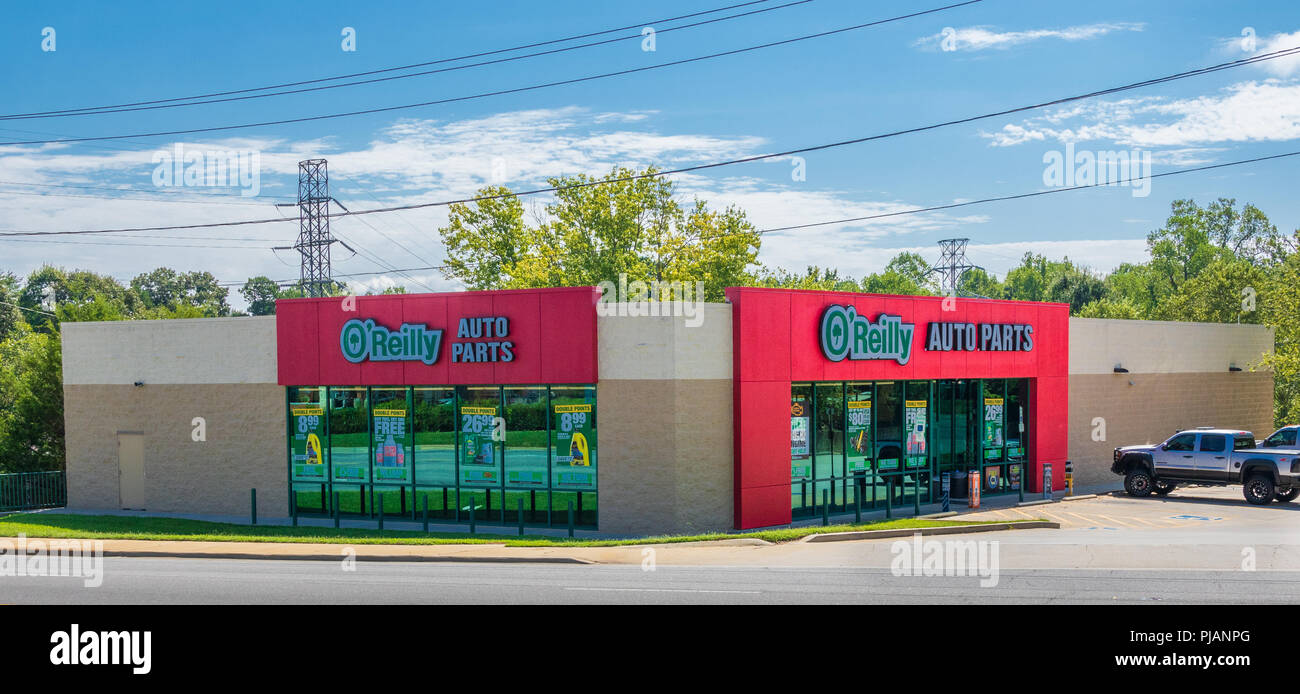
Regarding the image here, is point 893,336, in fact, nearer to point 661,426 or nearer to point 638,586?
point 661,426

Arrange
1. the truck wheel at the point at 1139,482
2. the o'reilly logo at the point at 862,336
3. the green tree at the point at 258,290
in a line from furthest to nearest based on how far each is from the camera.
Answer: the green tree at the point at 258,290, the truck wheel at the point at 1139,482, the o'reilly logo at the point at 862,336

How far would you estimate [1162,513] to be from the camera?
1011 inches

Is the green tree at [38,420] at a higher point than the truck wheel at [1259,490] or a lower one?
higher

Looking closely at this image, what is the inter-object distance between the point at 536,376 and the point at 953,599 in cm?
1240

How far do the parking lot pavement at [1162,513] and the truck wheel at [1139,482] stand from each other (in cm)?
22

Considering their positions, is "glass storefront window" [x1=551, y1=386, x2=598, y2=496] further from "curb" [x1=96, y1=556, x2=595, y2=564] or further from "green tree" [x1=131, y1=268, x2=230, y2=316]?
"green tree" [x1=131, y1=268, x2=230, y2=316]

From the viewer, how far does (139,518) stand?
2573cm

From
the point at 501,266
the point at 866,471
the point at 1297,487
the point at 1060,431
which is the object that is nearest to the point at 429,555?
the point at 866,471

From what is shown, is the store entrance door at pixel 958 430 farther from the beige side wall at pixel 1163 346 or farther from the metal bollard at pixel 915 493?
the beige side wall at pixel 1163 346

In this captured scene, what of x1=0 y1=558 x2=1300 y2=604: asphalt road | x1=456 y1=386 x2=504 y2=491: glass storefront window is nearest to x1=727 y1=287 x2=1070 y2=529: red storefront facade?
x1=456 y1=386 x2=504 y2=491: glass storefront window

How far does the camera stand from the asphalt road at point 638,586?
1356 centimetres

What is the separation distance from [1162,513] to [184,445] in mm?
26073

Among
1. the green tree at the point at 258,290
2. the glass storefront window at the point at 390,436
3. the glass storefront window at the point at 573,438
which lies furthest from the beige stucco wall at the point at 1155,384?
the green tree at the point at 258,290

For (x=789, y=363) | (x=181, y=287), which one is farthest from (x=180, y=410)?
(x=181, y=287)
